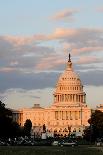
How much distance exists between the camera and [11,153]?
75.0m

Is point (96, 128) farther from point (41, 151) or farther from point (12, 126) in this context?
point (41, 151)

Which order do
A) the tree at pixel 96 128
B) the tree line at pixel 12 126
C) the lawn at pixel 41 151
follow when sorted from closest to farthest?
the lawn at pixel 41 151 → the tree line at pixel 12 126 → the tree at pixel 96 128

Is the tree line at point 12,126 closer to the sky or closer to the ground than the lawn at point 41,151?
closer to the sky

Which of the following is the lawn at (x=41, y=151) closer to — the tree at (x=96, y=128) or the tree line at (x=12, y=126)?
the tree line at (x=12, y=126)

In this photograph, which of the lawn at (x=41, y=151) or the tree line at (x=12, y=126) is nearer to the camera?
the lawn at (x=41, y=151)

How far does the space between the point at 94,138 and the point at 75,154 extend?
9084cm

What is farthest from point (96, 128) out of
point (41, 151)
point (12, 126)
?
point (41, 151)

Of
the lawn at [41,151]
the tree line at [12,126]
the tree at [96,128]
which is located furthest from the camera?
the tree at [96,128]

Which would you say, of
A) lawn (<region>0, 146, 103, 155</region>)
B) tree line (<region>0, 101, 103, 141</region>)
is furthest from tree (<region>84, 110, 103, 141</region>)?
lawn (<region>0, 146, 103, 155</region>)

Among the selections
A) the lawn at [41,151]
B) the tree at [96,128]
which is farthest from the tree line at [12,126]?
the lawn at [41,151]

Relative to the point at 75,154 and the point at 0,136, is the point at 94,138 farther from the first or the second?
the point at 75,154

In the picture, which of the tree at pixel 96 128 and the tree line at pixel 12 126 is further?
the tree at pixel 96 128

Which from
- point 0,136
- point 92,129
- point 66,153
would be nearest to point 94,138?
point 92,129

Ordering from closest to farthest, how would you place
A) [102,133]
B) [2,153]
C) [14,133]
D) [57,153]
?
[2,153] → [57,153] → [14,133] → [102,133]
